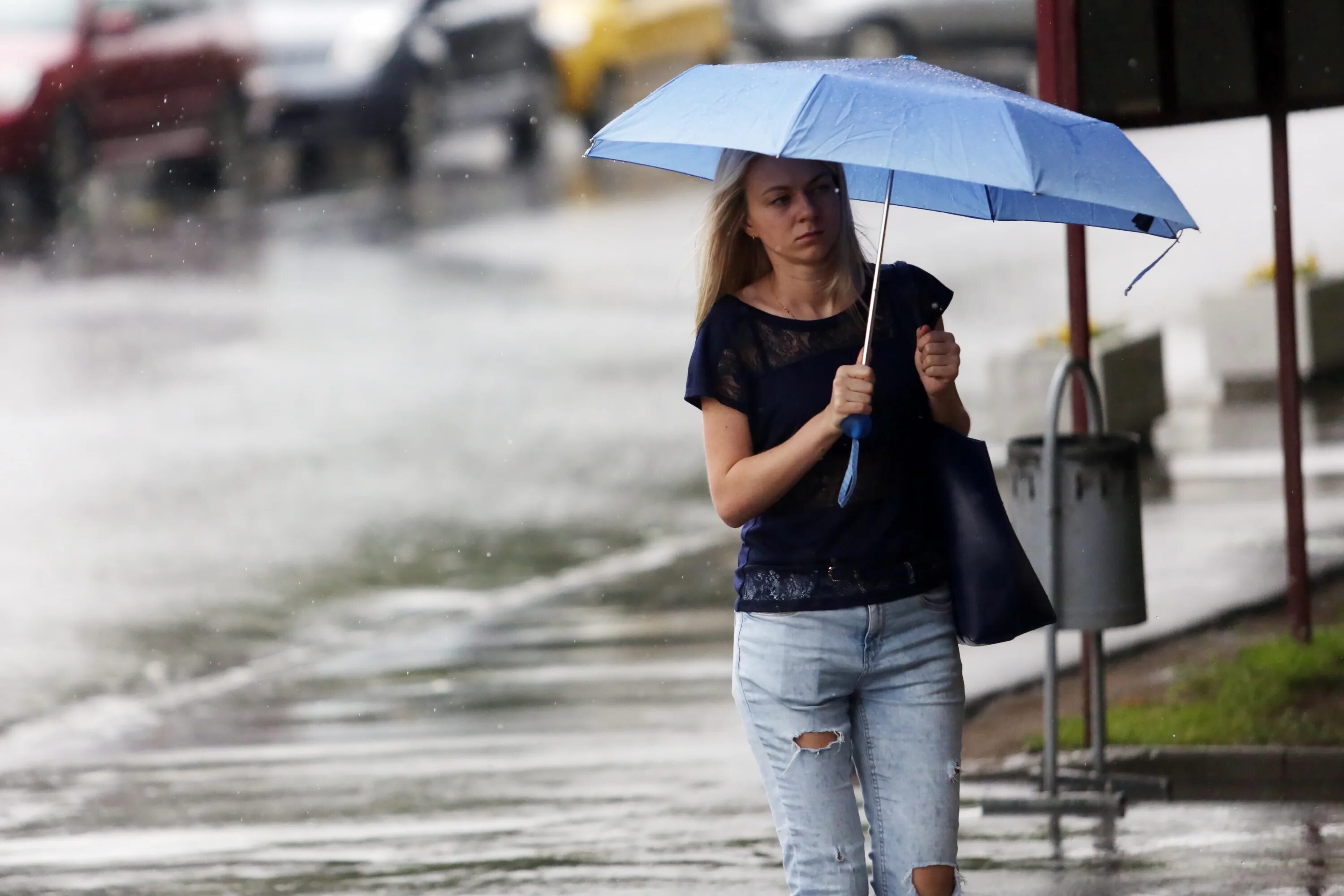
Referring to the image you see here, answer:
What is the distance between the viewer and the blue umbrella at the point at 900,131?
3.91m

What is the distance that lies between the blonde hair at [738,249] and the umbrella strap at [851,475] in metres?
0.29

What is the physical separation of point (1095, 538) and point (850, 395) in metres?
2.85

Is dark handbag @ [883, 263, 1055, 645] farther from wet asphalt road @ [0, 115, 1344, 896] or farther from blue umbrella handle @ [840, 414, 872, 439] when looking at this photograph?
wet asphalt road @ [0, 115, 1344, 896]

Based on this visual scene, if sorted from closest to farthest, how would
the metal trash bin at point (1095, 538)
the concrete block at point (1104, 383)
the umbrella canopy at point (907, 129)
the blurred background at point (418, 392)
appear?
the umbrella canopy at point (907, 129) → the metal trash bin at point (1095, 538) → the blurred background at point (418, 392) → the concrete block at point (1104, 383)

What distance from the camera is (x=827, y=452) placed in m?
4.08

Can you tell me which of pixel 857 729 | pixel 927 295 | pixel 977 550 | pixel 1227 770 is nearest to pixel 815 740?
pixel 857 729

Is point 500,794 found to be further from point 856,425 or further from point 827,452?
point 856,425

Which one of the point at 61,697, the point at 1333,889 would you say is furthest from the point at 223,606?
the point at 1333,889

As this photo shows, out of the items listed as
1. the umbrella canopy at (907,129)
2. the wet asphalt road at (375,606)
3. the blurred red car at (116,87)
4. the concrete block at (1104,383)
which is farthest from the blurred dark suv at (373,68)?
the umbrella canopy at (907,129)

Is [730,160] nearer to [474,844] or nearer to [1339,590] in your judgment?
[474,844]

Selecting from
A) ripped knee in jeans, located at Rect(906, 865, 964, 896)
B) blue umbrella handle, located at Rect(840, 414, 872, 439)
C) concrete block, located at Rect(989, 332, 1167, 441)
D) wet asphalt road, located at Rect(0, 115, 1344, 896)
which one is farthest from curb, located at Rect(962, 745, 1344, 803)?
concrete block, located at Rect(989, 332, 1167, 441)

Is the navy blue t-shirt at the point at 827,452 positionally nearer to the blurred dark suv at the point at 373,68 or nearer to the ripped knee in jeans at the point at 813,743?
the ripped knee in jeans at the point at 813,743

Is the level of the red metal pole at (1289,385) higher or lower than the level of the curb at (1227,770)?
higher

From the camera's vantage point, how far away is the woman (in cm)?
410
